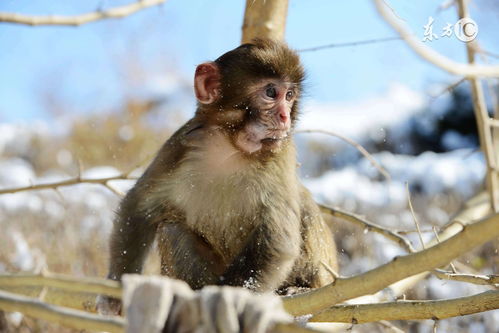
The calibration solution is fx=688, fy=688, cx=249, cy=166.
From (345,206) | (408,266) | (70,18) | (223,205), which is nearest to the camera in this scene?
(408,266)

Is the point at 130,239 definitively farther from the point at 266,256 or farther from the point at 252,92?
the point at 252,92

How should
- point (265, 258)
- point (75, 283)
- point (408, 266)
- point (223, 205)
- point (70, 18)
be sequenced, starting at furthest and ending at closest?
point (223, 205)
point (265, 258)
point (70, 18)
point (408, 266)
point (75, 283)

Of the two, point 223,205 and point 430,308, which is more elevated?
point 430,308

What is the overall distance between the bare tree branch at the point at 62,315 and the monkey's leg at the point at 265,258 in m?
2.00

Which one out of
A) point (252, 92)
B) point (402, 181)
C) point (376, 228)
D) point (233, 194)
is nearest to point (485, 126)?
point (376, 228)

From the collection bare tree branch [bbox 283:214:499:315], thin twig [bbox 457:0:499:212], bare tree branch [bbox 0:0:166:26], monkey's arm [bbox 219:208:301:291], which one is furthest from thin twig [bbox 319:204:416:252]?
bare tree branch [bbox 0:0:166:26]

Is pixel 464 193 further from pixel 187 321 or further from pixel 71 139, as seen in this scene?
pixel 71 139

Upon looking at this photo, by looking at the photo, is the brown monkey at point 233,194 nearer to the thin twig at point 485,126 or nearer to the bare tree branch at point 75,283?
the thin twig at point 485,126

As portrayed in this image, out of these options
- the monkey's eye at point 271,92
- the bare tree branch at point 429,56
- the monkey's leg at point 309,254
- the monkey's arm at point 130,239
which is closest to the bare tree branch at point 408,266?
the bare tree branch at point 429,56

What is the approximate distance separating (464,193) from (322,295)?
925cm

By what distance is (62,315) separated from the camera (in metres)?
1.61

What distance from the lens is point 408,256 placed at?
2.03 m

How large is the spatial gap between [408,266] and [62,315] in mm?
996

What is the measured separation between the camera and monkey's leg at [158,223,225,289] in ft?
12.9
